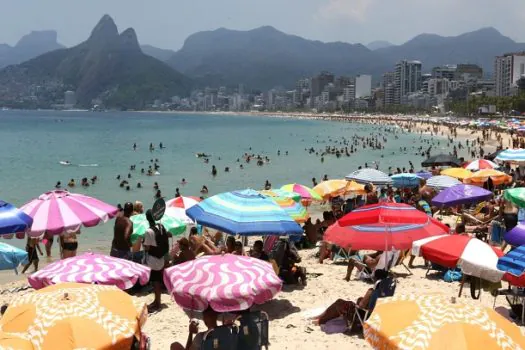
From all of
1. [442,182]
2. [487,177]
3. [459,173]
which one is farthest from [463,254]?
[459,173]

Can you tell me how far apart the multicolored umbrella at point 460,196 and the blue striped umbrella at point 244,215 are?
20.5 ft

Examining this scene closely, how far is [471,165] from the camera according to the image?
19.1 meters

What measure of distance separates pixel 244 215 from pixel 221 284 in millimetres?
2626

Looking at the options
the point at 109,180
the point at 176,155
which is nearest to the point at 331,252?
the point at 109,180

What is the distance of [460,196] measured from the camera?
1309 centimetres

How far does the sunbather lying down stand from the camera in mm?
6961

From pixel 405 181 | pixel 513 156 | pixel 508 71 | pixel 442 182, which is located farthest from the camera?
pixel 508 71

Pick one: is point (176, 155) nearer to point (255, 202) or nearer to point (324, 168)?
point (324, 168)

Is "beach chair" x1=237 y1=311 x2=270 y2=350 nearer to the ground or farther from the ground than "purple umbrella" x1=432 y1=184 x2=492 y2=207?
nearer to the ground

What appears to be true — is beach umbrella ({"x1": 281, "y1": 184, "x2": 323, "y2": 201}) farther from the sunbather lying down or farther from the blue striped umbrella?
the sunbather lying down

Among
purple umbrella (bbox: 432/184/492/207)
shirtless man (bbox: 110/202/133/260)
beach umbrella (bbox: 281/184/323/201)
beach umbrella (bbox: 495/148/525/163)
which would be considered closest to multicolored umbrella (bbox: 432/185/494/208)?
purple umbrella (bbox: 432/184/492/207)

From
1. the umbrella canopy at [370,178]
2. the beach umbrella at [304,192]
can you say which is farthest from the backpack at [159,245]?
the umbrella canopy at [370,178]

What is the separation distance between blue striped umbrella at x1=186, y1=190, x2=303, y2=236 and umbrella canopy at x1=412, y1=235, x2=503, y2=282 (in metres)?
1.88

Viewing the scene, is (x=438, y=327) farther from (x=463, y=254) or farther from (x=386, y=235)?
(x=463, y=254)
